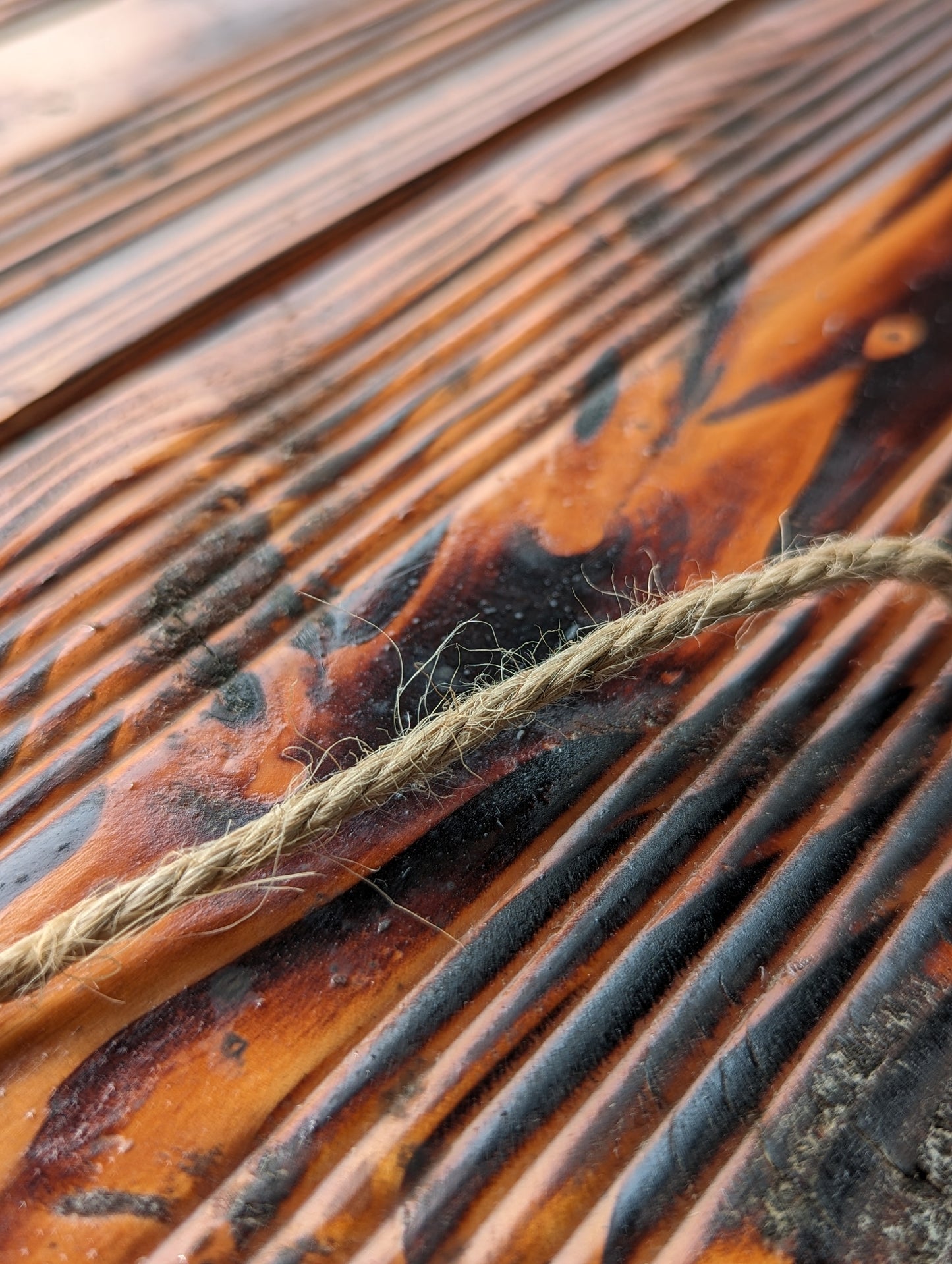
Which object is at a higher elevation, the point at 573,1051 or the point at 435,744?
the point at 435,744

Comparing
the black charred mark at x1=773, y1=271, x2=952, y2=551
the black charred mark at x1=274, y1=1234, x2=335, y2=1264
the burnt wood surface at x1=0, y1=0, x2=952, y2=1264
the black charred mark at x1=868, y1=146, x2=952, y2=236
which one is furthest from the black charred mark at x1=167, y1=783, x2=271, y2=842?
the black charred mark at x1=868, y1=146, x2=952, y2=236

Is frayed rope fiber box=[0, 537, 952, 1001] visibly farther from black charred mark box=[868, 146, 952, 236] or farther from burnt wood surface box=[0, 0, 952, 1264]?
black charred mark box=[868, 146, 952, 236]

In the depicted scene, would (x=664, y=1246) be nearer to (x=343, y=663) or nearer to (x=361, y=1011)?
(x=361, y=1011)

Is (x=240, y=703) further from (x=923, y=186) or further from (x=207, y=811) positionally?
(x=923, y=186)

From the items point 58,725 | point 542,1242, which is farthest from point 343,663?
point 542,1242

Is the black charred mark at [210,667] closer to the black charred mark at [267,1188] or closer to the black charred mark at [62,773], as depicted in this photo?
the black charred mark at [62,773]

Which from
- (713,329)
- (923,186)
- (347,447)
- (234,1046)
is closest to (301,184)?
(347,447)
